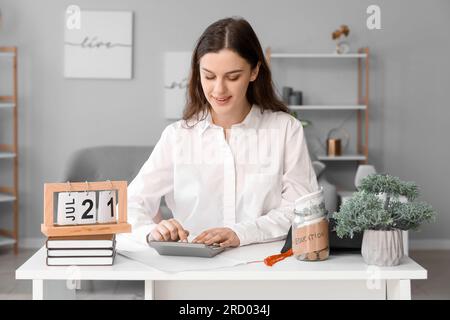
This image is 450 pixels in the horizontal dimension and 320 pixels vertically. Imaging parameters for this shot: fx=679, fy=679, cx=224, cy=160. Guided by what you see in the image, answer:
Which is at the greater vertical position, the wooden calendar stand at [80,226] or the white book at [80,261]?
the wooden calendar stand at [80,226]

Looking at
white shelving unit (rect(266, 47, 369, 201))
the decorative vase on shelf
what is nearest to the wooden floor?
white shelving unit (rect(266, 47, 369, 201))

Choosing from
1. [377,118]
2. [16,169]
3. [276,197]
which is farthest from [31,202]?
[276,197]

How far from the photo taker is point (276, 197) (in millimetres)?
1915

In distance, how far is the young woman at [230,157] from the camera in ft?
6.15

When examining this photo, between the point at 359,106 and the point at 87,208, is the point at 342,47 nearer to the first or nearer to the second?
the point at 359,106

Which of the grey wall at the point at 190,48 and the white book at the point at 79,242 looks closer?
the white book at the point at 79,242

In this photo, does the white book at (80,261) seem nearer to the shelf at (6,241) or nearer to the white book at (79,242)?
the white book at (79,242)

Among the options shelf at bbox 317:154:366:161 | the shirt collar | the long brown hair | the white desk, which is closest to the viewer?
the white desk

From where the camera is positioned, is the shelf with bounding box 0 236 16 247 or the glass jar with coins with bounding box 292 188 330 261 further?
the shelf with bounding box 0 236 16 247

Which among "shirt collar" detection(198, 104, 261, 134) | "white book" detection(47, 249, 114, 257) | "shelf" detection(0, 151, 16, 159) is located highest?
"shirt collar" detection(198, 104, 261, 134)

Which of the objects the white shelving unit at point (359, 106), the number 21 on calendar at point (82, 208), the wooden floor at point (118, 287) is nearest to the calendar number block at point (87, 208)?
the number 21 on calendar at point (82, 208)

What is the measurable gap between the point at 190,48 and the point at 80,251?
3.92m

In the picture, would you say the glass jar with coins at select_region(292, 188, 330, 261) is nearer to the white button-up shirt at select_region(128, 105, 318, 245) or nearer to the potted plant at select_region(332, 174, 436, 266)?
the potted plant at select_region(332, 174, 436, 266)

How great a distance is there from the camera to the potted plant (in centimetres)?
140
